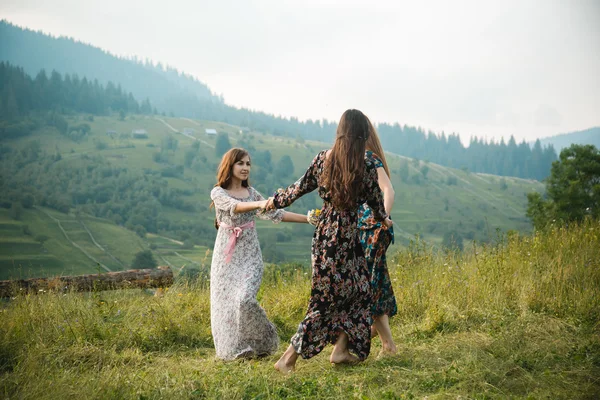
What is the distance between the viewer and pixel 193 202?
112 metres

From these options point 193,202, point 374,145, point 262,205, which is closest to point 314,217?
point 262,205

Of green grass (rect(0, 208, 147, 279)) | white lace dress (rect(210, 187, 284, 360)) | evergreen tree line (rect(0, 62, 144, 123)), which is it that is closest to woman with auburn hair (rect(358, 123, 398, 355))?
white lace dress (rect(210, 187, 284, 360))

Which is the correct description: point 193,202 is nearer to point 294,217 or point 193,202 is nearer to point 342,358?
point 294,217

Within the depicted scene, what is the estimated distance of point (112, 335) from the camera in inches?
221

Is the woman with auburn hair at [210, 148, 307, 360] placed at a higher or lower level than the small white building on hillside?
lower

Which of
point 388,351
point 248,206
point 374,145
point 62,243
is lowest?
point 62,243

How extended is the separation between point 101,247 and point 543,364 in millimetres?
82163

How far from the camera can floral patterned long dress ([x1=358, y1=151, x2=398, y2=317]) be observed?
5.01 m

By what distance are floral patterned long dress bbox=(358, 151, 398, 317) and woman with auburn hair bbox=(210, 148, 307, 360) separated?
62 centimetres

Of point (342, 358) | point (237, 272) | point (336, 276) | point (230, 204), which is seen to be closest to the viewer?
point (336, 276)

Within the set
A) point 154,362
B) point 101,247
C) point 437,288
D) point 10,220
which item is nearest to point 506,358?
point 437,288

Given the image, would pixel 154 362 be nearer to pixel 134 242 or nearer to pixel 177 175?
pixel 134 242

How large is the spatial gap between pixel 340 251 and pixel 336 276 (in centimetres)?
22

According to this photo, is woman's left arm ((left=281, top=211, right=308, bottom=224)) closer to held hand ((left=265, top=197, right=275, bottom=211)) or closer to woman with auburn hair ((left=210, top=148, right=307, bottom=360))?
woman with auburn hair ((left=210, top=148, right=307, bottom=360))
